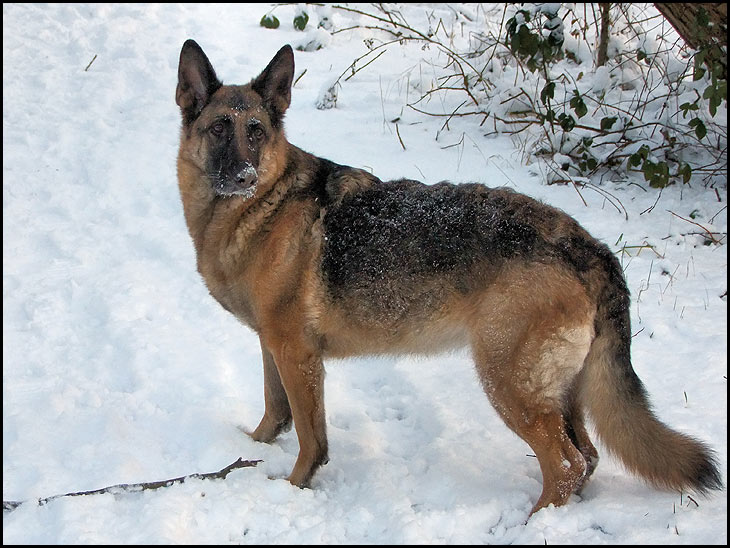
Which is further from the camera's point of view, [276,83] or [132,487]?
[276,83]

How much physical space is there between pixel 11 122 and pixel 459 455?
6002mm

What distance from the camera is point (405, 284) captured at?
3.75 m

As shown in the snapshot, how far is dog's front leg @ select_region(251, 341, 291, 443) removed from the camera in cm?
437

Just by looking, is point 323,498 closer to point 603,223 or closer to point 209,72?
point 209,72

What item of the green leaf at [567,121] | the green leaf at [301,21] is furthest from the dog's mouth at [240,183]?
the green leaf at [301,21]

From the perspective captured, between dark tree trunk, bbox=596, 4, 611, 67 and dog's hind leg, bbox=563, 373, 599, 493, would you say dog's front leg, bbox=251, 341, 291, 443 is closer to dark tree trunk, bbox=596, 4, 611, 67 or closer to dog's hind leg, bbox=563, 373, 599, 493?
dog's hind leg, bbox=563, 373, 599, 493

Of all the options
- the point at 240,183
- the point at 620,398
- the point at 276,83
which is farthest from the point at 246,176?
the point at 620,398

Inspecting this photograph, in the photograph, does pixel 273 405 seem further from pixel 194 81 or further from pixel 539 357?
pixel 194 81

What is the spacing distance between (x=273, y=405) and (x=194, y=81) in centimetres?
195

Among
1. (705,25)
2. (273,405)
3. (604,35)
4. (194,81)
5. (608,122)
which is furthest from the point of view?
(604,35)

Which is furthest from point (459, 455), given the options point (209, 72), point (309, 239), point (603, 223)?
point (603, 223)

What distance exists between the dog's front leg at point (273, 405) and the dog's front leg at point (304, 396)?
0.41 meters

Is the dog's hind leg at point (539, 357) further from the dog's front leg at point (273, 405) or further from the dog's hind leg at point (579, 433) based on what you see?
the dog's front leg at point (273, 405)

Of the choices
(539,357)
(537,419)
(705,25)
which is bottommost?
(537,419)
